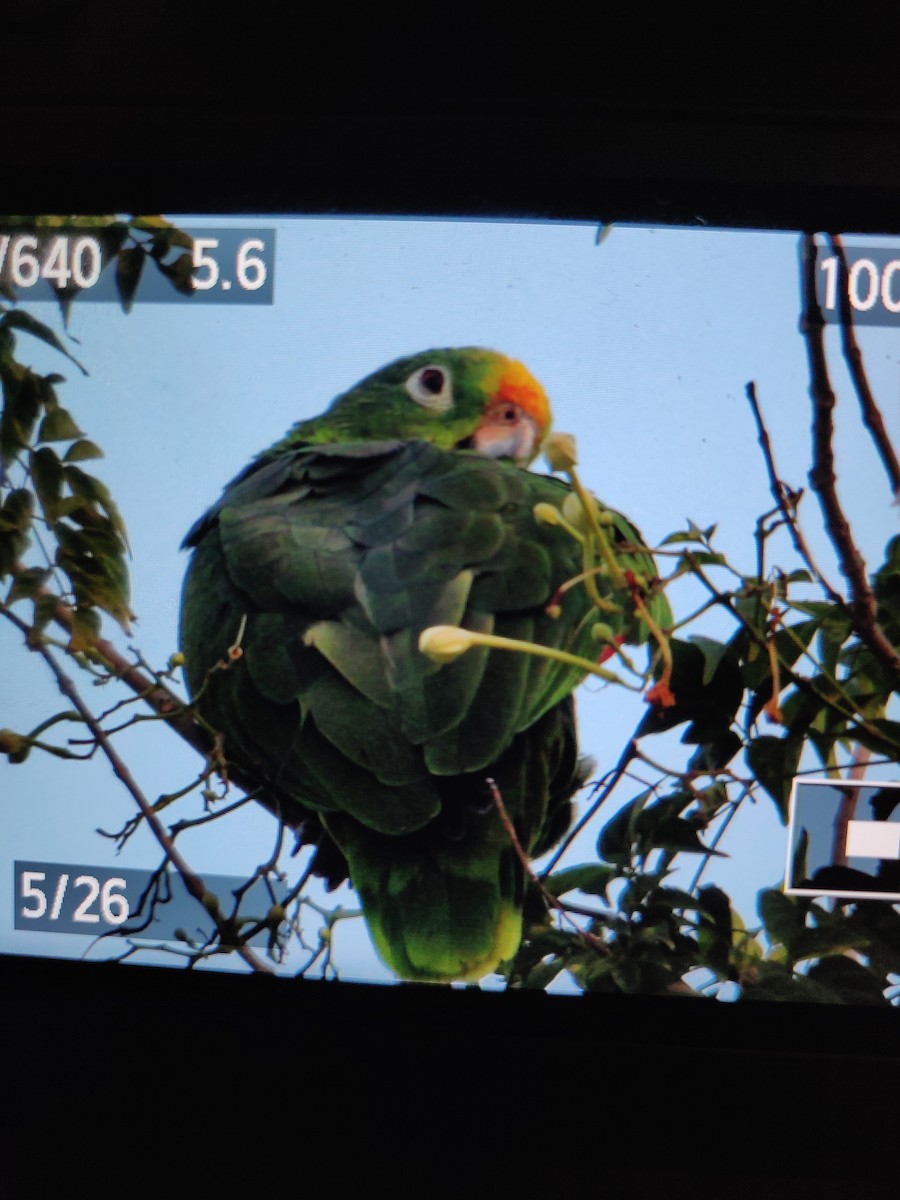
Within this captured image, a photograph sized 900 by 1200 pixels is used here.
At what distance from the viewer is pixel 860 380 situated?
0.84m

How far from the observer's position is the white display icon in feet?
2.70

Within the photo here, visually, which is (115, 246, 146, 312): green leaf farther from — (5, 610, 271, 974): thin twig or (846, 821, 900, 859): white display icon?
(846, 821, 900, 859): white display icon

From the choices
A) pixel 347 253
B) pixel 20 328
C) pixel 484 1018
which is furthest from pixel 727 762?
pixel 20 328

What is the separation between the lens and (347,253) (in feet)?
2.82

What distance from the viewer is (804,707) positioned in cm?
84

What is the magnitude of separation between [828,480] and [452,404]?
0.29 metres

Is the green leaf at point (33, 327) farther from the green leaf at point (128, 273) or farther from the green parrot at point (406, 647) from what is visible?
the green parrot at point (406, 647)

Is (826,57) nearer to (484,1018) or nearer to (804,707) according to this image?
(804,707)

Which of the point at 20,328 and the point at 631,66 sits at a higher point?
the point at 631,66

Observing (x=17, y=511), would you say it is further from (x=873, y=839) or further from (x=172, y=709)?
(x=873, y=839)

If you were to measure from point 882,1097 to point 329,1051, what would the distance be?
0.41 metres

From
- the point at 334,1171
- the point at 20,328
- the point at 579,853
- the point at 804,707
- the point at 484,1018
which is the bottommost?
the point at 334,1171

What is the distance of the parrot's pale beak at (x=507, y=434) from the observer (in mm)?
859
